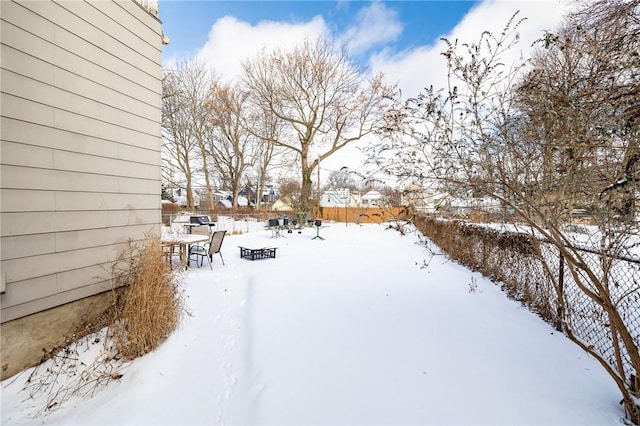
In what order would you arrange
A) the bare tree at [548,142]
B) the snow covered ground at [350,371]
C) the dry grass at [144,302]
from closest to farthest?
the bare tree at [548,142], the snow covered ground at [350,371], the dry grass at [144,302]

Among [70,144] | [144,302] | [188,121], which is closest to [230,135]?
[188,121]

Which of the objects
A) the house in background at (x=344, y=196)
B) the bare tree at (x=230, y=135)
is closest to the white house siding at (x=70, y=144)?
the house in background at (x=344, y=196)

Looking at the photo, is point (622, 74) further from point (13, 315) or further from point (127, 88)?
point (13, 315)

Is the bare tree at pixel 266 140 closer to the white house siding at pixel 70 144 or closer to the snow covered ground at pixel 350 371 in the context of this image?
the white house siding at pixel 70 144

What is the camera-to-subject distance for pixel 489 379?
2301 mm

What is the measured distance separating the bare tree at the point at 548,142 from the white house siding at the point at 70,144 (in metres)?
2.97

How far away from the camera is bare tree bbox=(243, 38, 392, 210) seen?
15.3 metres

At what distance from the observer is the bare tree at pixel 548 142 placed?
1.69 metres

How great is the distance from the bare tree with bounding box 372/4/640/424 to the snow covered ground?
1.72ft

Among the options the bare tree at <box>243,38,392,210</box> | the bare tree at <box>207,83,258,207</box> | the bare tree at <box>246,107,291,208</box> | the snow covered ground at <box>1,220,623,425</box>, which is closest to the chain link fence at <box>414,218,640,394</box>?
the snow covered ground at <box>1,220,623,425</box>

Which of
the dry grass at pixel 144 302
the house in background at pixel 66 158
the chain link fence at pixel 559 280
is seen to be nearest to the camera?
the chain link fence at pixel 559 280

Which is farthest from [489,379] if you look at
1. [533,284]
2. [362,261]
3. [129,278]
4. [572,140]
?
[362,261]

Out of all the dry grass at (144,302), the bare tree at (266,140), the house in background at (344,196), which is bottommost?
the dry grass at (144,302)

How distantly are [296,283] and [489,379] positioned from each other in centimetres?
313
